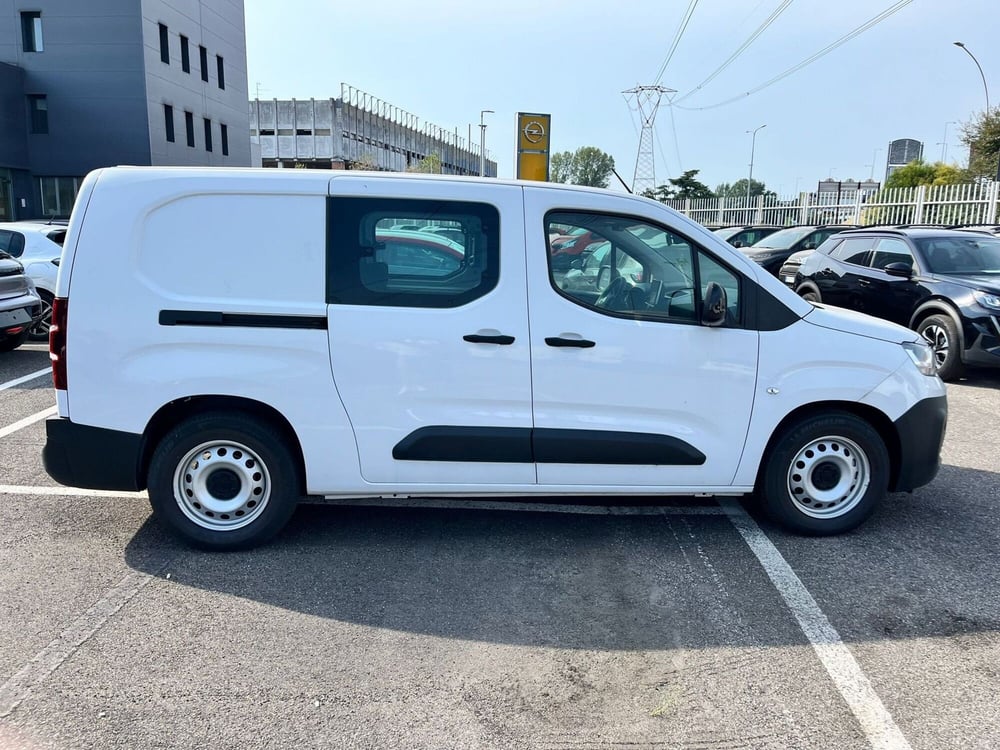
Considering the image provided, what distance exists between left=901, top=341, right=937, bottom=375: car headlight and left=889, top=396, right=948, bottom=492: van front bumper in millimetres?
177

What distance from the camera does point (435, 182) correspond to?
13.9ft

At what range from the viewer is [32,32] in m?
38.4

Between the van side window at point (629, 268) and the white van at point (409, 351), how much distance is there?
1 cm

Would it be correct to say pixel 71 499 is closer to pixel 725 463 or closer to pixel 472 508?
pixel 472 508

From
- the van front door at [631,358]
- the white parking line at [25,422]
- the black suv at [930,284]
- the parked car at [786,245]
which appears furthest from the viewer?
the parked car at [786,245]

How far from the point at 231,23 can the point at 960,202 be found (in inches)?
1716

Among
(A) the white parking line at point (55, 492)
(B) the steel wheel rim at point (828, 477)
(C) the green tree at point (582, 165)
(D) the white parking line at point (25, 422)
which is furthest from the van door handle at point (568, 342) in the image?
(C) the green tree at point (582, 165)

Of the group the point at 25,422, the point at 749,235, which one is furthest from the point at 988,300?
the point at 749,235

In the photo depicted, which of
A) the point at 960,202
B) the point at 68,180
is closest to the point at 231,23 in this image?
the point at 68,180

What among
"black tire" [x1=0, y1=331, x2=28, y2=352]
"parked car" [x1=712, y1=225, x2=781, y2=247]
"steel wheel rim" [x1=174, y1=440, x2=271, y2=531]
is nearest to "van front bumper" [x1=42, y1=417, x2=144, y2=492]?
"steel wheel rim" [x1=174, y1=440, x2=271, y2=531]

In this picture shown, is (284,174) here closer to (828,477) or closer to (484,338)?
(484,338)

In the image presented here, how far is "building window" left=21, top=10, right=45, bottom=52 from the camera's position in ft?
125

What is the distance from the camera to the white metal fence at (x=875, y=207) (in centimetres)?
1975

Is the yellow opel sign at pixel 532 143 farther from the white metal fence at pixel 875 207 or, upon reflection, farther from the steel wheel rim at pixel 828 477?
the steel wheel rim at pixel 828 477
